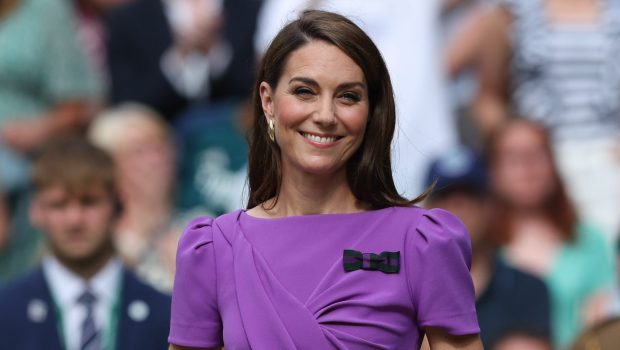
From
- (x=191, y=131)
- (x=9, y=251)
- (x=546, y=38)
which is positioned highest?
(x=546, y=38)

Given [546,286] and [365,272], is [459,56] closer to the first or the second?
[546,286]

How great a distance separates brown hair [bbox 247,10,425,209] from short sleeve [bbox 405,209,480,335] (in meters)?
0.14

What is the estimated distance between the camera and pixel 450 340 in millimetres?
3525

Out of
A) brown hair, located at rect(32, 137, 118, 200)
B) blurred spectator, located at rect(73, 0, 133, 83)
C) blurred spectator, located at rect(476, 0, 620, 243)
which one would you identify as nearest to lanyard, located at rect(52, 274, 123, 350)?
brown hair, located at rect(32, 137, 118, 200)

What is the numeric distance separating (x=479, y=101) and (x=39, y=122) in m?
2.40

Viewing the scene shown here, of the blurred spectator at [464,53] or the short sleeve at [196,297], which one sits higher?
the short sleeve at [196,297]

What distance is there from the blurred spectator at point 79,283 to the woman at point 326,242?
156 centimetres

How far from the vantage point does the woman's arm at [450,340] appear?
11.6ft

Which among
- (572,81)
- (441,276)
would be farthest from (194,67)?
(441,276)

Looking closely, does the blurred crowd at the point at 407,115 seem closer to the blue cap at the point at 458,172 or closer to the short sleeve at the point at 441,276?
the blue cap at the point at 458,172

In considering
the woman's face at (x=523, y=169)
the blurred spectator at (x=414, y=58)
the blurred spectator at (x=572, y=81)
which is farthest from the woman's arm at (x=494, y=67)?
the woman's face at (x=523, y=169)

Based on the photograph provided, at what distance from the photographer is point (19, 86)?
313 inches

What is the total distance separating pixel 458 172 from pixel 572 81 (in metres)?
0.99

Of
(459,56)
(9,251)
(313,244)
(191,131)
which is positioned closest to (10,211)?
(9,251)
